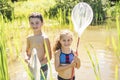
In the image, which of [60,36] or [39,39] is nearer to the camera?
[60,36]

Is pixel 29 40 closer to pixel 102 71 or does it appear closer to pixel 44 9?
pixel 102 71

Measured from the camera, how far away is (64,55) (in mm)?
3102

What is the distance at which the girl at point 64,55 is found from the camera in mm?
3010

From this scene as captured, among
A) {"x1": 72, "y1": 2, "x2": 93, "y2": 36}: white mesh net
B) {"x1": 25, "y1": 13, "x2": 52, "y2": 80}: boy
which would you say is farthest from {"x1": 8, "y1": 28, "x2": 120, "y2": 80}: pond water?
{"x1": 72, "y1": 2, "x2": 93, "y2": 36}: white mesh net

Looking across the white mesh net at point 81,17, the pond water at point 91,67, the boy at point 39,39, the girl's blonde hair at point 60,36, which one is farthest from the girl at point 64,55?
the pond water at point 91,67

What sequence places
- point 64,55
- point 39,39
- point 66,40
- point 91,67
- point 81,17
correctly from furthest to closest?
point 91,67
point 39,39
point 64,55
point 66,40
point 81,17

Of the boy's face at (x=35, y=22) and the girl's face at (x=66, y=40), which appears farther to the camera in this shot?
the boy's face at (x=35, y=22)

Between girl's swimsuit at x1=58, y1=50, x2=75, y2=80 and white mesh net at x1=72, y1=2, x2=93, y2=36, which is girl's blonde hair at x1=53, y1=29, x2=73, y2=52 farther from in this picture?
white mesh net at x1=72, y1=2, x2=93, y2=36

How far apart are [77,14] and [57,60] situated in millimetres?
598

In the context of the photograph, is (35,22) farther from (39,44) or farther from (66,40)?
(66,40)

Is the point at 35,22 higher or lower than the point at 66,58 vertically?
higher

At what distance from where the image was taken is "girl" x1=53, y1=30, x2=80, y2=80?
3010 mm

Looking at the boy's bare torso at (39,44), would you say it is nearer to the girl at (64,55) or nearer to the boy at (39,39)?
the boy at (39,39)

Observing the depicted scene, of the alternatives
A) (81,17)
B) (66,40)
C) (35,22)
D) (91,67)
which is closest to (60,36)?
(66,40)
